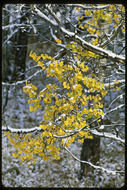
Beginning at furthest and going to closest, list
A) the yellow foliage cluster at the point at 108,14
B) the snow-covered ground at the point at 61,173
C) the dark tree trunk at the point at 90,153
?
1. the snow-covered ground at the point at 61,173
2. the dark tree trunk at the point at 90,153
3. the yellow foliage cluster at the point at 108,14

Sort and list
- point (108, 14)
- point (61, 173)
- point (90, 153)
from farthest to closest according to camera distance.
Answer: point (61, 173)
point (90, 153)
point (108, 14)

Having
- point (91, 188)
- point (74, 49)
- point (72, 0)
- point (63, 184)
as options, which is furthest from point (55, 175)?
point (72, 0)

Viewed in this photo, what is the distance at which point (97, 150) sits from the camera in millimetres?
5574

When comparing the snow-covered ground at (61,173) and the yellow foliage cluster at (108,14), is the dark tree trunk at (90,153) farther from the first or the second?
the yellow foliage cluster at (108,14)

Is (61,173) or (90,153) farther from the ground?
(90,153)

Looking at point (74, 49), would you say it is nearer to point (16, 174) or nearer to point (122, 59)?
point (122, 59)

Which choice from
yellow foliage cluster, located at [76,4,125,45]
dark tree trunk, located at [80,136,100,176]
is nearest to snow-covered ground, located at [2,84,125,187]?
dark tree trunk, located at [80,136,100,176]

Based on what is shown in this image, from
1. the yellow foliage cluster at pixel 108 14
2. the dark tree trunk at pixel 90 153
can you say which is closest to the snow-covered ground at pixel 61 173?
the dark tree trunk at pixel 90 153

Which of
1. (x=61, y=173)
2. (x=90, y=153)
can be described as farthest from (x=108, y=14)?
(x=61, y=173)

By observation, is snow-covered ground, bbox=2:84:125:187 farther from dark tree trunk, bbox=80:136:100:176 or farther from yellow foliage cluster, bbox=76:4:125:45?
yellow foliage cluster, bbox=76:4:125:45

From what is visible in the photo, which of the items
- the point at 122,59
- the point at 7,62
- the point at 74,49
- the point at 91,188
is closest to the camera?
the point at 122,59

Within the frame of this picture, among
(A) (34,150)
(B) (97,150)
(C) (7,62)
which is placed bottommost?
(B) (97,150)

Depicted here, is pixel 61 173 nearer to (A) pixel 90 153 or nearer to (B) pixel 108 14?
(A) pixel 90 153

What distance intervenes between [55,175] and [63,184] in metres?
0.45
